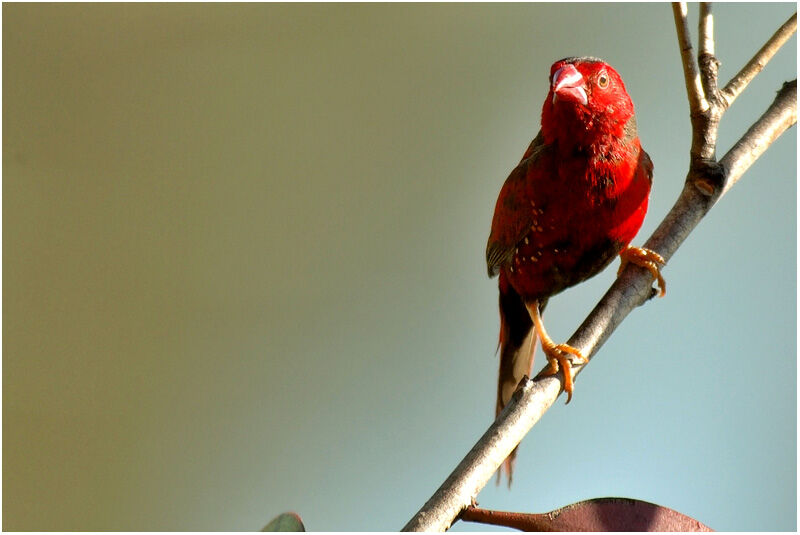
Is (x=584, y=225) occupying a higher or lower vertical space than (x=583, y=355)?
higher

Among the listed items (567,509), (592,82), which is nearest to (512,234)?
(592,82)

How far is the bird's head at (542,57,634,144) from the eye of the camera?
1304mm

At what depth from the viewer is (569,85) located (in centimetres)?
129

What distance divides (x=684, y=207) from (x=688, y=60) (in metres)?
0.21

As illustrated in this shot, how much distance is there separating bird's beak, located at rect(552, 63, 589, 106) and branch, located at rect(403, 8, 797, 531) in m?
0.21

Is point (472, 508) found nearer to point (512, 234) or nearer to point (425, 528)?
point (425, 528)

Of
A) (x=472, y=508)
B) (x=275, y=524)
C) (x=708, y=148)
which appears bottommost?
(x=275, y=524)

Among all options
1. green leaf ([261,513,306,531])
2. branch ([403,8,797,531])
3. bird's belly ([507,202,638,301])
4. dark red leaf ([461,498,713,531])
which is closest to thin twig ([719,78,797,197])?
branch ([403,8,797,531])

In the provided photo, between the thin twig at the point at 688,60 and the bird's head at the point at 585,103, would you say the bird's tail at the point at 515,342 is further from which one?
the thin twig at the point at 688,60

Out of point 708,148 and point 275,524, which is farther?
point 708,148

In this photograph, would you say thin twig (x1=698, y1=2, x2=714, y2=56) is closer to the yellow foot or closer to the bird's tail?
the yellow foot

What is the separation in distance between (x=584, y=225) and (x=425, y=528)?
75cm

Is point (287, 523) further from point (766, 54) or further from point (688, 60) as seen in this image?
point (766, 54)

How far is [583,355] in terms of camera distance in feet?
3.39
